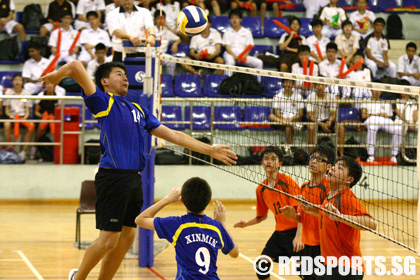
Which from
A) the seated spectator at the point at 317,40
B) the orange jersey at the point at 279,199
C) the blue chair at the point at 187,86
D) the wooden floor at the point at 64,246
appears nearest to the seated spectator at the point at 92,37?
the blue chair at the point at 187,86

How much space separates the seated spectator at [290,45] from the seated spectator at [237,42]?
59 cm

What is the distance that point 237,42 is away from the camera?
48.1 feet

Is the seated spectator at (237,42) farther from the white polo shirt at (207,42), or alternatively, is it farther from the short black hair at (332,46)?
the short black hair at (332,46)

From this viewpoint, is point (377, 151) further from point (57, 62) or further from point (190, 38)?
point (57, 62)

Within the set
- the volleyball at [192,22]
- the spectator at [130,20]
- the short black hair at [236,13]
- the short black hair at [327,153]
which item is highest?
the short black hair at [236,13]

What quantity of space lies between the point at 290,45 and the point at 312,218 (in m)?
9.57

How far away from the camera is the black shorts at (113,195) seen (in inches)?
210

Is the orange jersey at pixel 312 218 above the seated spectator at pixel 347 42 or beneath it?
beneath

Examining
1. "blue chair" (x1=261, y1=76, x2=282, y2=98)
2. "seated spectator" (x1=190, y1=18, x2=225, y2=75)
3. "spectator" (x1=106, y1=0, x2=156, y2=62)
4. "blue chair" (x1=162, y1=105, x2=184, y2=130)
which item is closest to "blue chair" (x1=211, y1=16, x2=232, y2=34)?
"seated spectator" (x1=190, y1=18, x2=225, y2=75)

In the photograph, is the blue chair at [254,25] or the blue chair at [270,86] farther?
the blue chair at [254,25]

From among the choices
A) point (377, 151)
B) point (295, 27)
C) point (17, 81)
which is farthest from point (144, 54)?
point (295, 27)

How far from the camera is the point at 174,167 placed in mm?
12375

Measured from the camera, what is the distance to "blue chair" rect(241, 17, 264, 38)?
1567 centimetres

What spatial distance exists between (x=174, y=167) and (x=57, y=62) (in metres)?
3.93
